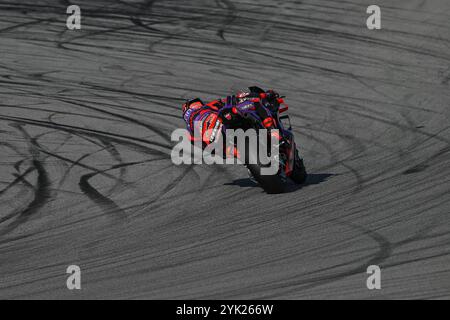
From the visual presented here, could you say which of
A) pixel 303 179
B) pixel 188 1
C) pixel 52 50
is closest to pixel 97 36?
pixel 52 50

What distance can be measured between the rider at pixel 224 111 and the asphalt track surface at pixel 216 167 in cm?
71

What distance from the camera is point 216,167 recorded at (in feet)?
39.7

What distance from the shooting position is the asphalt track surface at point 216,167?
815 centimetres

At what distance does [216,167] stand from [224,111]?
169cm

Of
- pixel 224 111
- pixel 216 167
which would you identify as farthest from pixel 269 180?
pixel 216 167

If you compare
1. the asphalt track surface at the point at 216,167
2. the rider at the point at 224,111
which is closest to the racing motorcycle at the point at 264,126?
the rider at the point at 224,111

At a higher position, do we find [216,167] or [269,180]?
[216,167]

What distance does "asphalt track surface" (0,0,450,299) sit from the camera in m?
8.15

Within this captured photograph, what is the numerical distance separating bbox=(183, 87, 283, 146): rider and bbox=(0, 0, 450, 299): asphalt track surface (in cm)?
71

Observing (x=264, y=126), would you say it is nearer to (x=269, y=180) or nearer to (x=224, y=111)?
(x=224, y=111)

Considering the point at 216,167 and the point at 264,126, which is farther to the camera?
the point at 216,167

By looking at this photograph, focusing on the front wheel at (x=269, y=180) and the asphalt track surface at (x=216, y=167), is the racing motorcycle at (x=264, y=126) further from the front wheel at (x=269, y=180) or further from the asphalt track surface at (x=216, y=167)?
the asphalt track surface at (x=216, y=167)

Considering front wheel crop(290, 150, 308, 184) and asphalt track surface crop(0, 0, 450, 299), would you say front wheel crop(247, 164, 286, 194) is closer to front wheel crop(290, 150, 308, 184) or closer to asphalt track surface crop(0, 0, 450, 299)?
asphalt track surface crop(0, 0, 450, 299)
